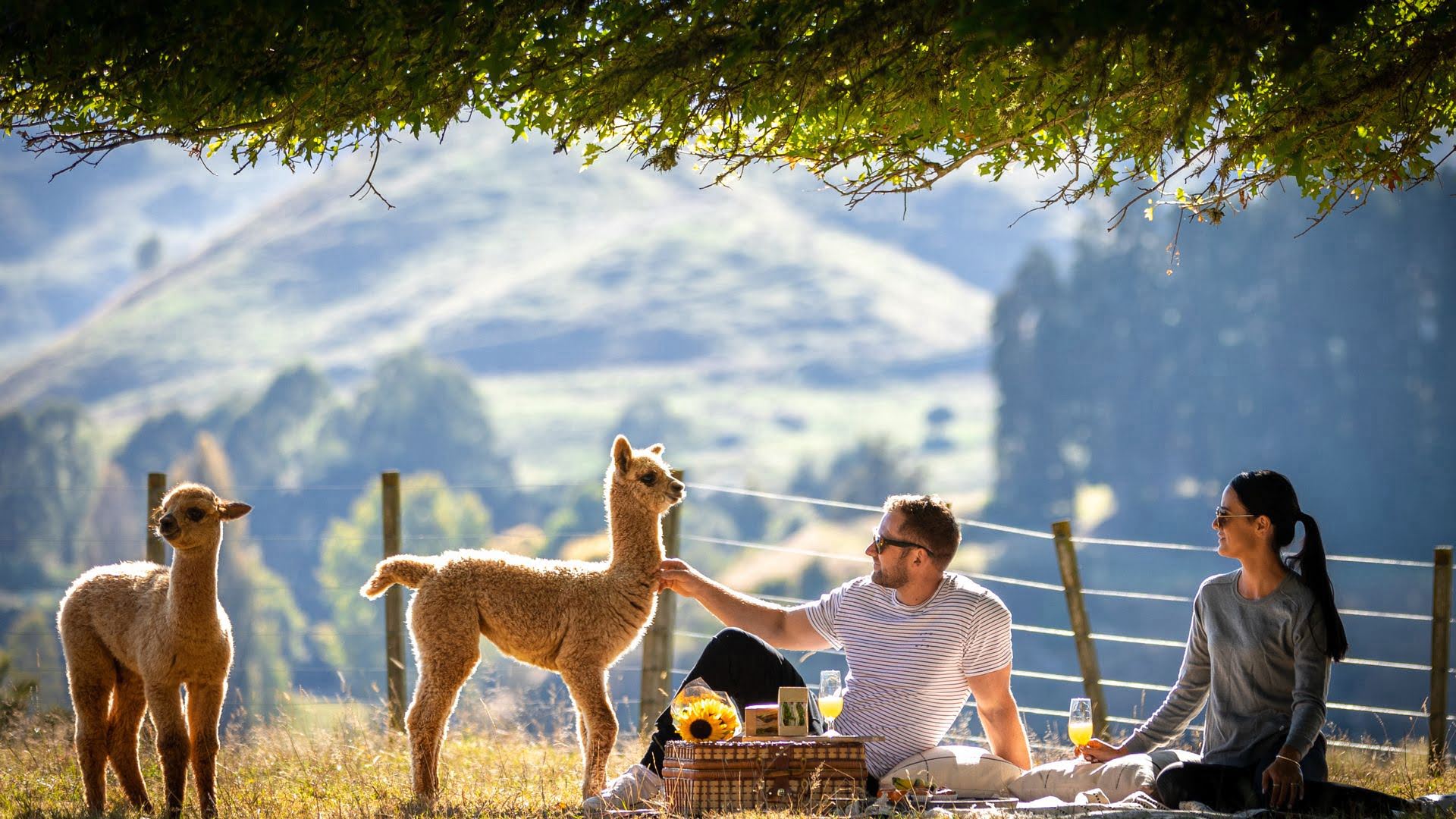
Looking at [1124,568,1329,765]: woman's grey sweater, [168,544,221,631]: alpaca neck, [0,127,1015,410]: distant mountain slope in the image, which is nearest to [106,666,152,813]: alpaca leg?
[168,544,221,631]: alpaca neck

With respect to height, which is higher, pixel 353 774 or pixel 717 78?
pixel 717 78

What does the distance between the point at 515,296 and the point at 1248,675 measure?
12869 centimetres

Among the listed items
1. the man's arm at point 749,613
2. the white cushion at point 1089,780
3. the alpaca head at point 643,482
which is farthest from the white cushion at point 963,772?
the alpaca head at point 643,482

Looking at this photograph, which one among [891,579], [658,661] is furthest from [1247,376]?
[891,579]

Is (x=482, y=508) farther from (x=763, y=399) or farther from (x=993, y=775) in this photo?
(x=993, y=775)

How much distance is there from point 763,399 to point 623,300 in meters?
20.2

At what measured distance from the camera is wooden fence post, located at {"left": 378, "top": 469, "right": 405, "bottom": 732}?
839cm

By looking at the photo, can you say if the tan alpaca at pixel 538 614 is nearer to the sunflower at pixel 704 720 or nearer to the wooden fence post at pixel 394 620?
the sunflower at pixel 704 720

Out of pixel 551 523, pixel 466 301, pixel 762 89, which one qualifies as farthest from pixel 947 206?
pixel 762 89

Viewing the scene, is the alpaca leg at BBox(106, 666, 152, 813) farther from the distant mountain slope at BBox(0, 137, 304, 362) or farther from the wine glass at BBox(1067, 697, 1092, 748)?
the distant mountain slope at BBox(0, 137, 304, 362)

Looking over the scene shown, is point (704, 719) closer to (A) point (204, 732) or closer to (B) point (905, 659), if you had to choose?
(B) point (905, 659)

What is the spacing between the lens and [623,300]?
427 feet

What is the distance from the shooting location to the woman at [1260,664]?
4.93 m

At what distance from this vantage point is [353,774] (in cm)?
662
